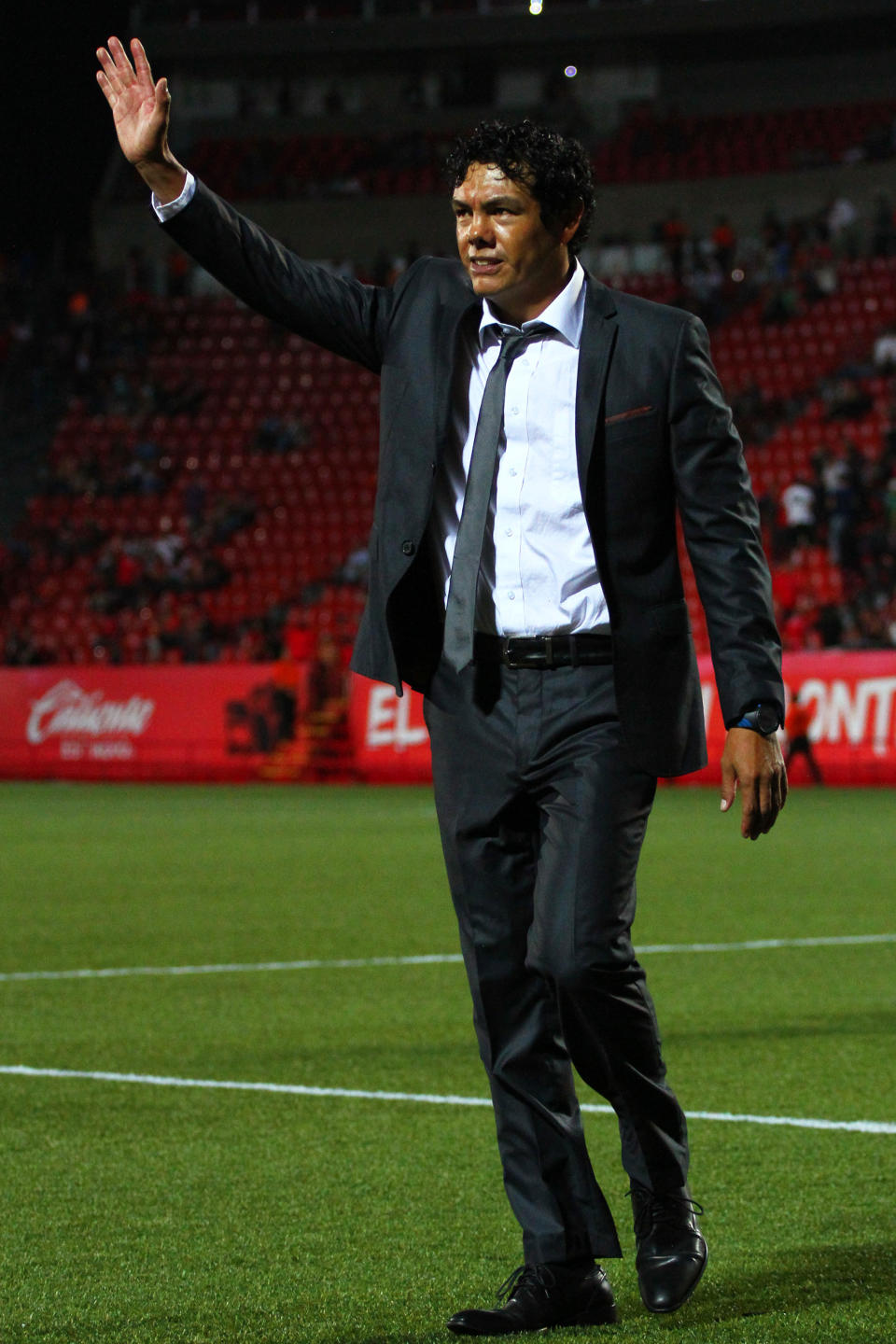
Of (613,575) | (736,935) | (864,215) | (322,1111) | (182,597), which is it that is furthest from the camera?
(864,215)

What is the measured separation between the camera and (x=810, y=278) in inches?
1300

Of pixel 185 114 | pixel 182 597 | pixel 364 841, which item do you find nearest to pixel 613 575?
pixel 364 841

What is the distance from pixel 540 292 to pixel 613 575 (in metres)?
0.58

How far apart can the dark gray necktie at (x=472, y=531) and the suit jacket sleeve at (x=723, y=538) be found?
0.34 meters

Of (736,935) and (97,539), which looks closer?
(736,935)

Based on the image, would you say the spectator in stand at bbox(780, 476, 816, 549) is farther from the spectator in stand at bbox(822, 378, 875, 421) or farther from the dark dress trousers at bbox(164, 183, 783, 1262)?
the dark dress trousers at bbox(164, 183, 783, 1262)

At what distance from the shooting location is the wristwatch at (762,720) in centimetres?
367

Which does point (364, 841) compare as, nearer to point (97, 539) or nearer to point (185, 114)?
point (97, 539)

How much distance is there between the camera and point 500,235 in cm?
381

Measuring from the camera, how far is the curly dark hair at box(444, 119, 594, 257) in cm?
382

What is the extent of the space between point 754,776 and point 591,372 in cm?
81

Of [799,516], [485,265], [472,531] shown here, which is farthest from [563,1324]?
[799,516]

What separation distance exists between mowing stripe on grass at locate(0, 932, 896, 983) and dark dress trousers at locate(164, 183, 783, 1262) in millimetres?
5095

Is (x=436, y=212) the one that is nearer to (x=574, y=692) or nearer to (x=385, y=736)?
(x=385, y=736)
